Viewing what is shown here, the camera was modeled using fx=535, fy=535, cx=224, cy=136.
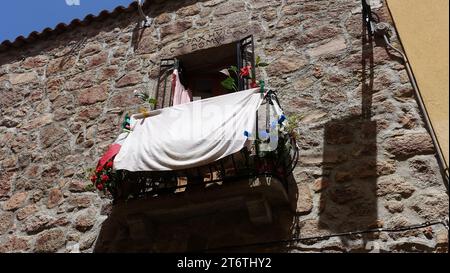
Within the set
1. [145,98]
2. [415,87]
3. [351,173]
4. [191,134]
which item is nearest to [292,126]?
[351,173]

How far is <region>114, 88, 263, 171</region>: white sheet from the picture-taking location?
153 inches

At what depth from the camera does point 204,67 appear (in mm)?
5582

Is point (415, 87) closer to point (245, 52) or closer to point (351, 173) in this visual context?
point (351, 173)

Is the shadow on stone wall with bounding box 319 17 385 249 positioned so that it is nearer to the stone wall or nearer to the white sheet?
the stone wall

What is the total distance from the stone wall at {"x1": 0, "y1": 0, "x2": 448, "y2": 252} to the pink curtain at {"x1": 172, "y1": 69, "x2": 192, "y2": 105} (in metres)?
0.30

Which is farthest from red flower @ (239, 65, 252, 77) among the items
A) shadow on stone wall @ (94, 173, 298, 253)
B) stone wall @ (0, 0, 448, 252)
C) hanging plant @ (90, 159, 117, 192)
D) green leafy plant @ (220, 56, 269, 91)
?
hanging plant @ (90, 159, 117, 192)

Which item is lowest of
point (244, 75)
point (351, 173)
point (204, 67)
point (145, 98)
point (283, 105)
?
point (351, 173)

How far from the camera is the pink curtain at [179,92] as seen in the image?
5016 millimetres

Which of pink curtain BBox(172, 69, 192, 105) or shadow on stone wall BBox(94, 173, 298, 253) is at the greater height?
pink curtain BBox(172, 69, 192, 105)

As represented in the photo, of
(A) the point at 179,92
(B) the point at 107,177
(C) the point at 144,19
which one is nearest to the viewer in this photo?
(B) the point at 107,177

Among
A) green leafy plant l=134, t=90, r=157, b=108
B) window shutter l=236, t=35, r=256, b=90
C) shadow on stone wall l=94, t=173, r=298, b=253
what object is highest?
window shutter l=236, t=35, r=256, b=90

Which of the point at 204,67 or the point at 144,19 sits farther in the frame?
the point at 144,19

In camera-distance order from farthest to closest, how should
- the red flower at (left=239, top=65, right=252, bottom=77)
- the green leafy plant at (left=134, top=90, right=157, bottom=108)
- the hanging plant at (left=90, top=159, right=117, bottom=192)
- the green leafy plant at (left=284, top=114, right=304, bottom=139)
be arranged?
the green leafy plant at (left=134, top=90, right=157, bottom=108), the red flower at (left=239, top=65, right=252, bottom=77), the hanging plant at (left=90, top=159, right=117, bottom=192), the green leafy plant at (left=284, top=114, right=304, bottom=139)

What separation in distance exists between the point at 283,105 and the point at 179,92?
1056 millimetres
